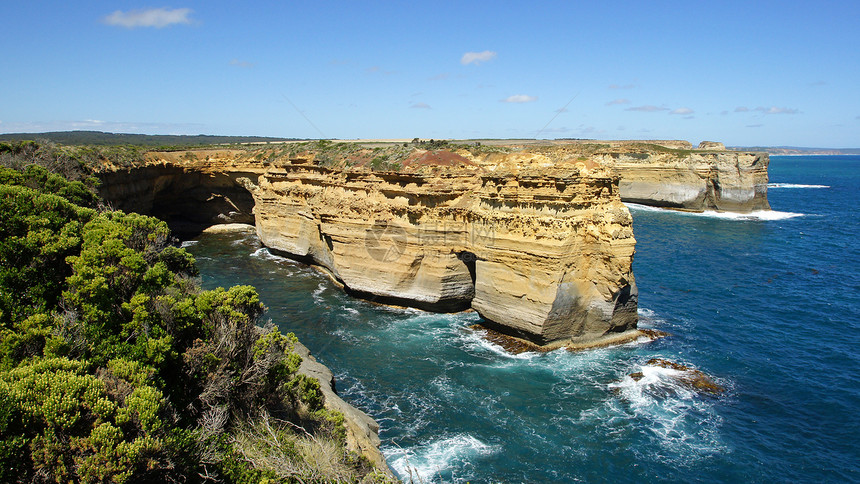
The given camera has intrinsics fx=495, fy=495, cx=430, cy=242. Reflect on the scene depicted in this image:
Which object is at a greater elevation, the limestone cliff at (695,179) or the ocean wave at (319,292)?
the limestone cliff at (695,179)

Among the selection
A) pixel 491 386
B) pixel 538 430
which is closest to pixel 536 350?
pixel 491 386

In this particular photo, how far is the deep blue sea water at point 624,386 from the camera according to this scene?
17078mm

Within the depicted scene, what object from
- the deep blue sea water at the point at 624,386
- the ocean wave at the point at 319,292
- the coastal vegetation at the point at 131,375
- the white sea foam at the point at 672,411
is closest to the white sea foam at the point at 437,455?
the deep blue sea water at the point at 624,386

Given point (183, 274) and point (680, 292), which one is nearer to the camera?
point (183, 274)

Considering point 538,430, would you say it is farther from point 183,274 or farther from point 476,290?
point 183,274

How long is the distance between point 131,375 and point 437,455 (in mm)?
10241

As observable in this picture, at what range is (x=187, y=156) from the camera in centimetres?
5159

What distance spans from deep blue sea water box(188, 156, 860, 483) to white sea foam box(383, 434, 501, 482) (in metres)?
0.06

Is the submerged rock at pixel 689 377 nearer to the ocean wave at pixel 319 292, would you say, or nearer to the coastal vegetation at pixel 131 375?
the coastal vegetation at pixel 131 375

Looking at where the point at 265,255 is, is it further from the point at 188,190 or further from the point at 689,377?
the point at 689,377

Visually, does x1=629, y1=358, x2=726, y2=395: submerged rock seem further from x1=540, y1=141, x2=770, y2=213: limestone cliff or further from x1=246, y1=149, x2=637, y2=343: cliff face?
x1=540, y1=141, x2=770, y2=213: limestone cliff

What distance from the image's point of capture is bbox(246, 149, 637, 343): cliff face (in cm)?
2455

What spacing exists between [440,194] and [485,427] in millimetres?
14715

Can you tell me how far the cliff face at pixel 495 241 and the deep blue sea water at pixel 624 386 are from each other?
1.62 meters
